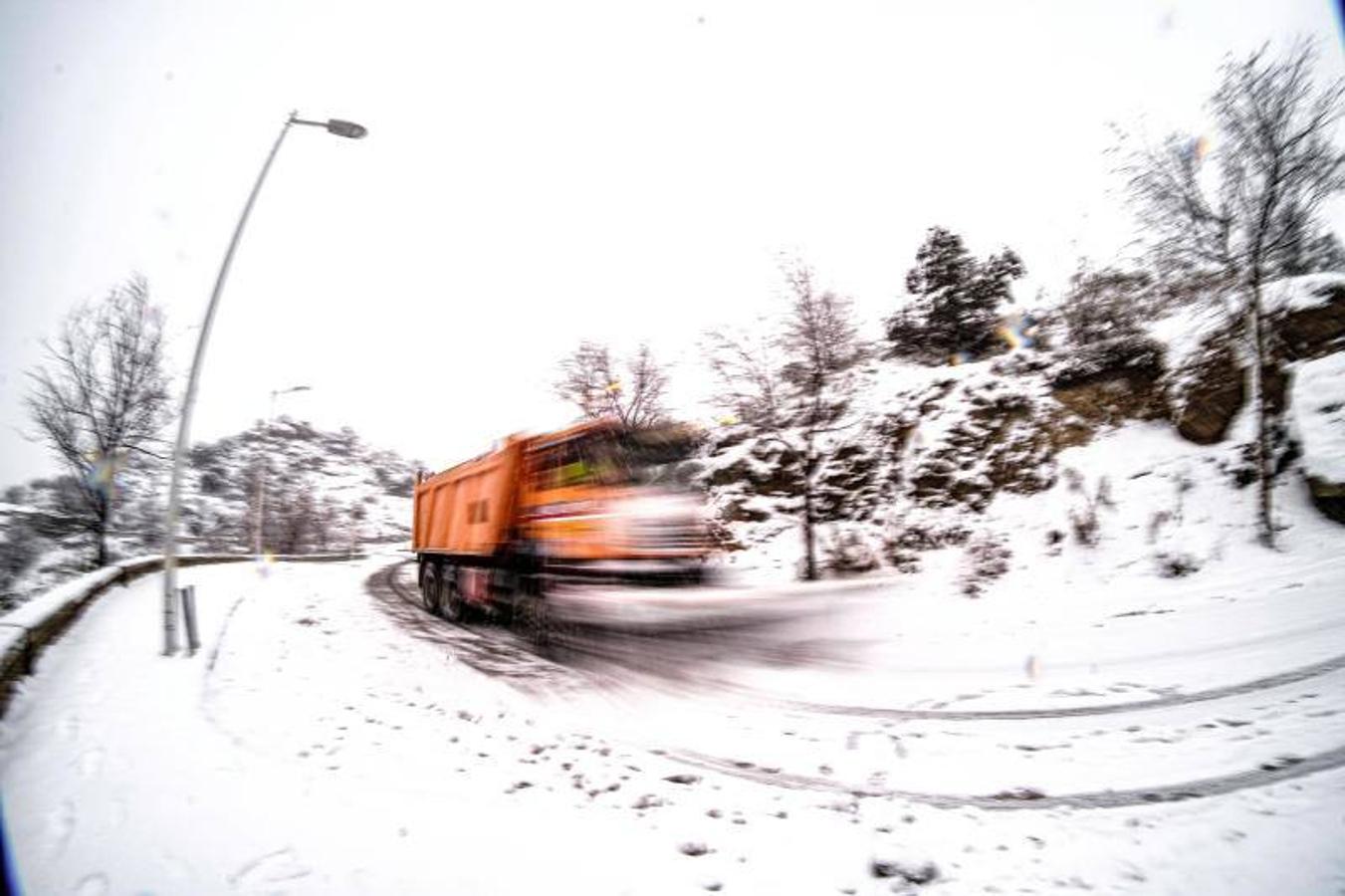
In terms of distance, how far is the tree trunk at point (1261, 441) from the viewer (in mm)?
9297

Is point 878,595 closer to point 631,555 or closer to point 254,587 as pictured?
point 631,555

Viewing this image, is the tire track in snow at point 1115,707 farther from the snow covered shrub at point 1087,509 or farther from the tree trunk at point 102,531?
the tree trunk at point 102,531

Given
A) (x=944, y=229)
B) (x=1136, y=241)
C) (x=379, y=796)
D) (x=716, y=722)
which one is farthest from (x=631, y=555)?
(x=944, y=229)

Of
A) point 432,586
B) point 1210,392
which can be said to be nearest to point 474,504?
point 432,586

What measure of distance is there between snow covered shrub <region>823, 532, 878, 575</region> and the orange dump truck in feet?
23.8

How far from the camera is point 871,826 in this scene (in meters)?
2.76

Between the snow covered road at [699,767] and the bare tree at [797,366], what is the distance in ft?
30.6

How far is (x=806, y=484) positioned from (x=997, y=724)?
32.0 feet

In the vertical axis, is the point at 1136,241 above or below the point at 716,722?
above

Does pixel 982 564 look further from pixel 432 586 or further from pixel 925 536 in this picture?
pixel 432 586

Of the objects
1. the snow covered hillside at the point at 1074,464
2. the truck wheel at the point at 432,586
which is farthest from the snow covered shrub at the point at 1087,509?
the truck wheel at the point at 432,586

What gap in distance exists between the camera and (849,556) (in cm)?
1418

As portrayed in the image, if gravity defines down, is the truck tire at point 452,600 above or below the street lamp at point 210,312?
below

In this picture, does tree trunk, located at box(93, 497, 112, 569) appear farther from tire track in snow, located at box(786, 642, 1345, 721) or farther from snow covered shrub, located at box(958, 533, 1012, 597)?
snow covered shrub, located at box(958, 533, 1012, 597)
